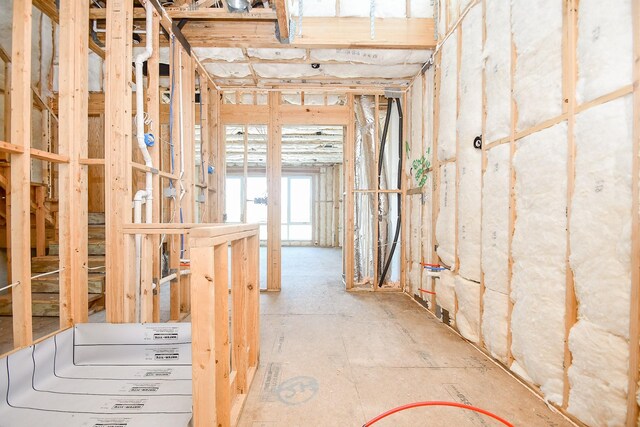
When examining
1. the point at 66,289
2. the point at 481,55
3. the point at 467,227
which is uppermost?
the point at 481,55

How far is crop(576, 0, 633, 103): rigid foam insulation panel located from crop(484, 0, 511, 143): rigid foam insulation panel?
560mm

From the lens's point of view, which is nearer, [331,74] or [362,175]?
[331,74]

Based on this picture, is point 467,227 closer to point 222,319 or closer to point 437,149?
point 437,149

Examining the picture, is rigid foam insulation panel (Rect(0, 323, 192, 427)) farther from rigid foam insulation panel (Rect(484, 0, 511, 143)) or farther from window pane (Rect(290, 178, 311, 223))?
window pane (Rect(290, 178, 311, 223))

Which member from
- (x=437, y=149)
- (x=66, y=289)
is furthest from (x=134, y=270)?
(x=437, y=149)

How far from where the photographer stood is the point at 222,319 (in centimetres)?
138

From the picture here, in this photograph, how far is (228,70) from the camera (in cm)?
397

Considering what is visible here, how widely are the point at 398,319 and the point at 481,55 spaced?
2.57m

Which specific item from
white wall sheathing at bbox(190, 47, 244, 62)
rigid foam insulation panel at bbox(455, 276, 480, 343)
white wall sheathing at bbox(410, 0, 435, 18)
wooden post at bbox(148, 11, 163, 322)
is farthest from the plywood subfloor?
white wall sheathing at bbox(410, 0, 435, 18)

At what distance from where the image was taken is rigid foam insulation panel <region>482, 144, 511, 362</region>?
222 cm

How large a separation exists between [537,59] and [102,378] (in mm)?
3276

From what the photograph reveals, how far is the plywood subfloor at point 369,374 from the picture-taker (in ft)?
5.74

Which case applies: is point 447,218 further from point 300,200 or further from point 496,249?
point 300,200

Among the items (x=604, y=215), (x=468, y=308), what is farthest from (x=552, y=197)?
(x=468, y=308)
